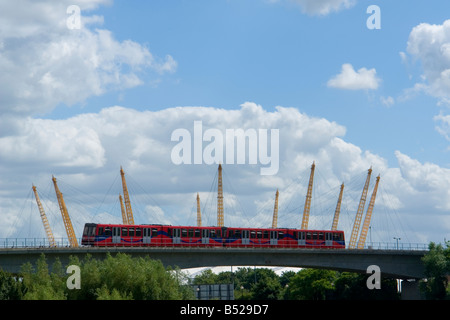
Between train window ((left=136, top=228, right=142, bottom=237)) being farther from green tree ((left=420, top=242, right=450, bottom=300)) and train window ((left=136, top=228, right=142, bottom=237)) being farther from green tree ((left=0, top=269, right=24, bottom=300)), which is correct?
green tree ((left=420, top=242, right=450, bottom=300))

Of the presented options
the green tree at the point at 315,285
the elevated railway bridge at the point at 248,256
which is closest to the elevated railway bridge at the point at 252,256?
the elevated railway bridge at the point at 248,256

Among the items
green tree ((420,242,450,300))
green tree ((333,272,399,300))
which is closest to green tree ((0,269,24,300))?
green tree ((420,242,450,300))

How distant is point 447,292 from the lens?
135 m

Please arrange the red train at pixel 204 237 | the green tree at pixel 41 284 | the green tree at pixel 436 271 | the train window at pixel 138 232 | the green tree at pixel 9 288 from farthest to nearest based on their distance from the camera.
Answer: the green tree at pixel 436 271 → the train window at pixel 138 232 → the red train at pixel 204 237 → the green tree at pixel 9 288 → the green tree at pixel 41 284

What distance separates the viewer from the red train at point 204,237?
122 m

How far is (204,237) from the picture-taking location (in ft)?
429

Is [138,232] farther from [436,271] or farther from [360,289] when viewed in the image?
[360,289]

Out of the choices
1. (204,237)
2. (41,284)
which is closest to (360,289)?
(204,237)

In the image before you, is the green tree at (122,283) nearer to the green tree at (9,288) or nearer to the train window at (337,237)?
the green tree at (9,288)

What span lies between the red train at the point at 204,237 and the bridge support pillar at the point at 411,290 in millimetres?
16282

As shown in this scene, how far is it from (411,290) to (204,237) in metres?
45.4

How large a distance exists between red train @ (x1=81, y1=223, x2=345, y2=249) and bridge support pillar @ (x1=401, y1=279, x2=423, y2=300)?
1628cm

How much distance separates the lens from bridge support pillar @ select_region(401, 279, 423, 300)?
144 m
